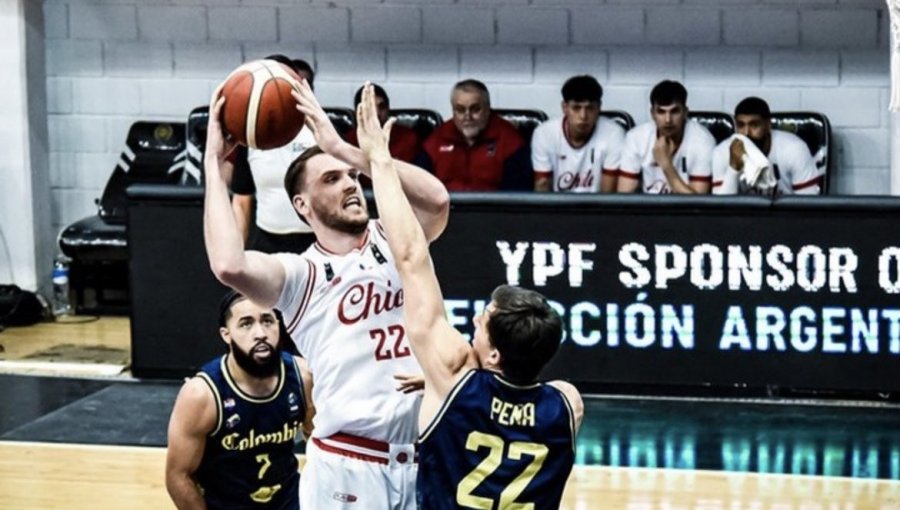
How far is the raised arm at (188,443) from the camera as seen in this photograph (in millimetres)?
5543

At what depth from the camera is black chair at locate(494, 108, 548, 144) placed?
10.9 m

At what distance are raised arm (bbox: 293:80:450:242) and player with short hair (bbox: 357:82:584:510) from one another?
0.40 feet

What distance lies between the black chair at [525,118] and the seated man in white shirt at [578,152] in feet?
2.11

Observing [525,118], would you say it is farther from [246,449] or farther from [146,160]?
[246,449]

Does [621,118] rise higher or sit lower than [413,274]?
higher

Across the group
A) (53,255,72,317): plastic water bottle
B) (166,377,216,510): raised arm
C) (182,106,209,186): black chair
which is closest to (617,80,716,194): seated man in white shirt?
(182,106,209,186): black chair

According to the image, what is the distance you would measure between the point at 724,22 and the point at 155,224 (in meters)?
4.34

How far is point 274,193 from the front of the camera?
8734 millimetres

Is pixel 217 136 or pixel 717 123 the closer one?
pixel 217 136

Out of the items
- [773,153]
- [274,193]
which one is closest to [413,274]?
[274,193]

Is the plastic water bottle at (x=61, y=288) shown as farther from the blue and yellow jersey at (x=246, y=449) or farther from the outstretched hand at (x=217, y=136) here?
the outstretched hand at (x=217, y=136)

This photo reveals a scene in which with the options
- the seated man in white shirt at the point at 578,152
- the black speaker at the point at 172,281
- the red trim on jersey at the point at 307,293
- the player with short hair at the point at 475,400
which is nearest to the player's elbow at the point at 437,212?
the red trim on jersey at the point at 307,293

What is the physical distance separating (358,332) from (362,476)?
0.44 metres

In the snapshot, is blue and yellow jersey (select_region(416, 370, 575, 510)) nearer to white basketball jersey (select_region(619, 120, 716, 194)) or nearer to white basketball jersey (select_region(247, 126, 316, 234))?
white basketball jersey (select_region(247, 126, 316, 234))
